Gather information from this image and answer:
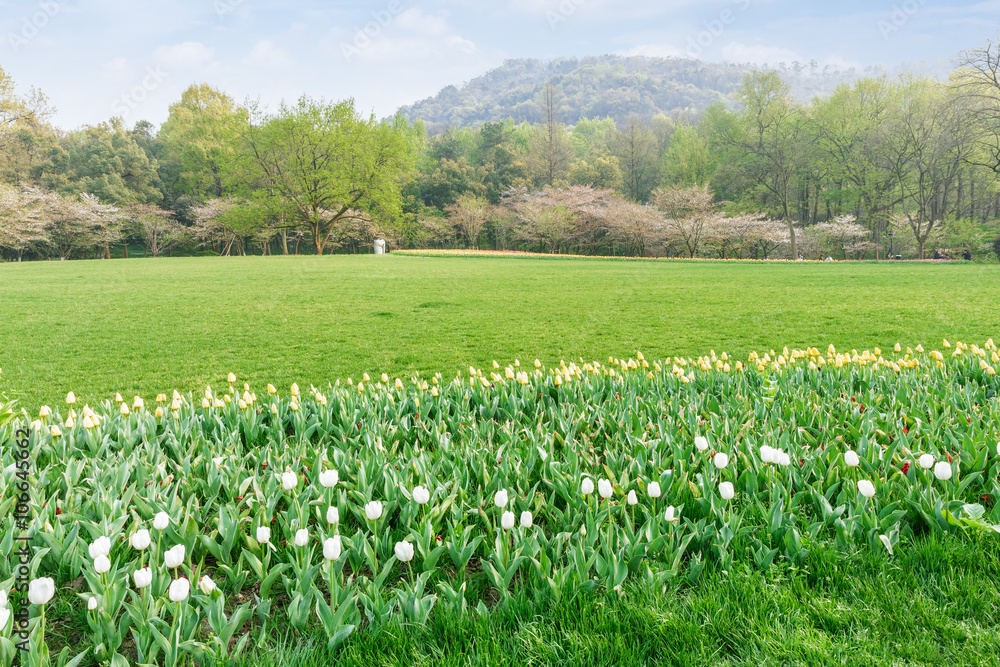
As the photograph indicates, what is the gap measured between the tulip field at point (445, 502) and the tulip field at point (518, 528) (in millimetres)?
12

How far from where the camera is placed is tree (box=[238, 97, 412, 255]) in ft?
107

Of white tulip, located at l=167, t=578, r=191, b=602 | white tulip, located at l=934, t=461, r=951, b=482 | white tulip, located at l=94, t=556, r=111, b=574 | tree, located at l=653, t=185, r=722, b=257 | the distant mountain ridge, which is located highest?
the distant mountain ridge

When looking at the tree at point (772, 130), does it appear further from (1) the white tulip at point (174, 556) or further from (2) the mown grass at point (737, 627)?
(1) the white tulip at point (174, 556)

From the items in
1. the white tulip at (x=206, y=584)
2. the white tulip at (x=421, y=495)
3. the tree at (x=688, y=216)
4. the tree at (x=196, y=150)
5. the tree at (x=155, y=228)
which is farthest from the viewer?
the tree at (x=196, y=150)

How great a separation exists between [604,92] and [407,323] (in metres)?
140

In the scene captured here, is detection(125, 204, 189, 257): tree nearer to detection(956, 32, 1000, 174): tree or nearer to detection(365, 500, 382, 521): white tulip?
detection(365, 500, 382, 521): white tulip

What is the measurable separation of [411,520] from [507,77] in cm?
21454

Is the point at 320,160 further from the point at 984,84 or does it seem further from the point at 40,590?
the point at 40,590

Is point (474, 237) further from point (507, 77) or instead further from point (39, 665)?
point (507, 77)

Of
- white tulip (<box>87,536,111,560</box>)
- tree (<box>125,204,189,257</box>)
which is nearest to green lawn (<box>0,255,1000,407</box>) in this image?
white tulip (<box>87,536,111,560</box>)

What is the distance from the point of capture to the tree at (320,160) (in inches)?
1280

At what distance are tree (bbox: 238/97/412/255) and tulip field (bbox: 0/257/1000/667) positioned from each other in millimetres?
32470

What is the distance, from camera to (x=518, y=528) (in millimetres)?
1900

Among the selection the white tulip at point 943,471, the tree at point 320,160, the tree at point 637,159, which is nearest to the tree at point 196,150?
the tree at point 320,160
